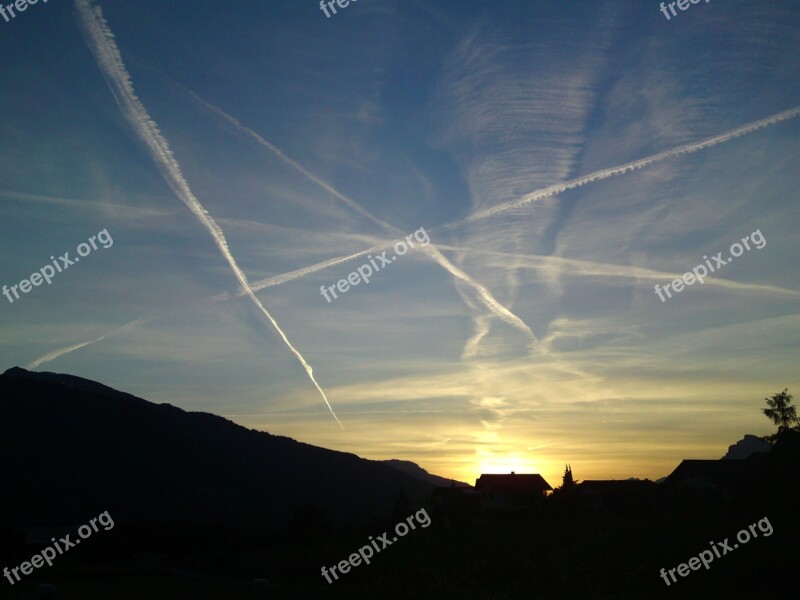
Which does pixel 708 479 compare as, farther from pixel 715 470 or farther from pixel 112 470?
pixel 112 470

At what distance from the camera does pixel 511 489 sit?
90.9 m

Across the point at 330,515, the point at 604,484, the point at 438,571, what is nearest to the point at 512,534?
the point at 438,571

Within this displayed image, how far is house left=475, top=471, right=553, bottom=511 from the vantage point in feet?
285

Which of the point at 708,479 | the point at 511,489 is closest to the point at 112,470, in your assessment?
the point at 511,489

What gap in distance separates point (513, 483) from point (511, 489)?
7.70 ft

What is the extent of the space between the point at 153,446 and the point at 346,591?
143 meters

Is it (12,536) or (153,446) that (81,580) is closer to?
(12,536)

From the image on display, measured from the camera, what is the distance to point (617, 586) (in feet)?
87.6
